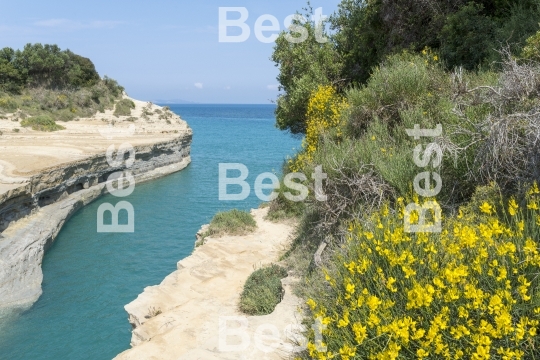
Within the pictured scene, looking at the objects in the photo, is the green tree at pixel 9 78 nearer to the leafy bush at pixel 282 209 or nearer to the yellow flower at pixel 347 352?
the leafy bush at pixel 282 209

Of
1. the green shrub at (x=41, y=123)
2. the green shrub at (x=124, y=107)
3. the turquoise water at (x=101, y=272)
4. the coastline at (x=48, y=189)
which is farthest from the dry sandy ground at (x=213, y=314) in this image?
the green shrub at (x=124, y=107)

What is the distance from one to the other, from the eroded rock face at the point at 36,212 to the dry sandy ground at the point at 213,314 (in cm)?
605

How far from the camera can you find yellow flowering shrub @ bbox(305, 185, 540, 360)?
3904mm

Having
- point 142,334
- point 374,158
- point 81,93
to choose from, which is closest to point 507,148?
point 374,158

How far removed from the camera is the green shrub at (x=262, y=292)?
8.99 meters

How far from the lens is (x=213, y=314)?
9.02 meters

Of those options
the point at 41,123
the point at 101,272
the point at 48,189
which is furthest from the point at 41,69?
the point at 101,272

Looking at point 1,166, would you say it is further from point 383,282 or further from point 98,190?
point 383,282

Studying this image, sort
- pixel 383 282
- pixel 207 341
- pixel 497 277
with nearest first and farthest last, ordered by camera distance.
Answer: pixel 497 277 < pixel 383 282 < pixel 207 341

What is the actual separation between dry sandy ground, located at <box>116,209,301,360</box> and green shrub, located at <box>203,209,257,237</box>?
722 mm

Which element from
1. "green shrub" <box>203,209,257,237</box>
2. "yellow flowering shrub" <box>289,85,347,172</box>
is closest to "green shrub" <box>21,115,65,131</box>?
"green shrub" <box>203,209,257,237</box>

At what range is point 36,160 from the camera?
2280 cm

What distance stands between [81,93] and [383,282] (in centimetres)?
5106

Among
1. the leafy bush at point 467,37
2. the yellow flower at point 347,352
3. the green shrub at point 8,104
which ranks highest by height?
the leafy bush at point 467,37
